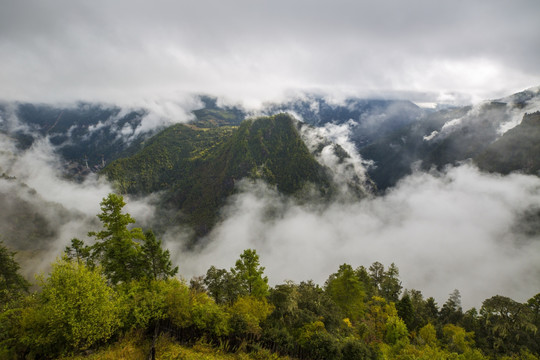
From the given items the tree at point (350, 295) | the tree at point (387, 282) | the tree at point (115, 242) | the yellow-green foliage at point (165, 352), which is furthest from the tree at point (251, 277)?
the tree at point (387, 282)

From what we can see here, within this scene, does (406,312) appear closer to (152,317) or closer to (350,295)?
(350,295)

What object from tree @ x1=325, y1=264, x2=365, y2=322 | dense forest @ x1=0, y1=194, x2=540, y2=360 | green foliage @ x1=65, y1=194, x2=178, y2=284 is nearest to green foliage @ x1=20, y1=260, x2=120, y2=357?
dense forest @ x1=0, y1=194, x2=540, y2=360

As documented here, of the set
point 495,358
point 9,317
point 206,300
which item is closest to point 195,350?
point 206,300

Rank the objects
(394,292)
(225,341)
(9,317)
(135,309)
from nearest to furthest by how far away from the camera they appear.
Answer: (9,317), (135,309), (225,341), (394,292)

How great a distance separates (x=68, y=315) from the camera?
→ 2070 centimetres

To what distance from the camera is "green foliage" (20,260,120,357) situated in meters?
20.7

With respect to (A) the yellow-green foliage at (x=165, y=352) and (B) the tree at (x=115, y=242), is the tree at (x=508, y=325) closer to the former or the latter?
(A) the yellow-green foliage at (x=165, y=352)

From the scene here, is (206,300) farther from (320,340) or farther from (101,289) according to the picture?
(320,340)

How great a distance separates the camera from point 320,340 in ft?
91.4

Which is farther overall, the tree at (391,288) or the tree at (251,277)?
the tree at (391,288)

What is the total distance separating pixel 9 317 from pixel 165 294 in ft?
47.1

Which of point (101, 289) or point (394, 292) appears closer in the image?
point (101, 289)

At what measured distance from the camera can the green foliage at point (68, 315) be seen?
67.8 feet

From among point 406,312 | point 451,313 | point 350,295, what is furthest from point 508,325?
point 350,295
